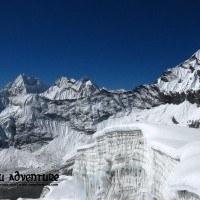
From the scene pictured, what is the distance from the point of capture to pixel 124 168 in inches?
1698

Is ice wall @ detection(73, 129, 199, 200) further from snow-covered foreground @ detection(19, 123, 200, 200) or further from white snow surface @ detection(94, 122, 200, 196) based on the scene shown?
white snow surface @ detection(94, 122, 200, 196)

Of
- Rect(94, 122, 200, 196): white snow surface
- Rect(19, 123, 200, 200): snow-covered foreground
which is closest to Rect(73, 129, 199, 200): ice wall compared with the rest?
Rect(19, 123, 200, 200): snow-covered foreground

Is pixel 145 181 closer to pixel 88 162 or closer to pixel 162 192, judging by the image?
pixel 162 192

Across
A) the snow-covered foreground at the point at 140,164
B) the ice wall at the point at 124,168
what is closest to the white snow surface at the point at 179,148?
the snow-covered foreground at the point at 140,164

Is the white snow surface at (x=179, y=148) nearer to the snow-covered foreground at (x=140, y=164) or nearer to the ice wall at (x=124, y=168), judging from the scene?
the snow-covered foreground at (x=140, y=164)

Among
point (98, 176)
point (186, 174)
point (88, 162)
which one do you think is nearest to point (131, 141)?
point (98, 176)

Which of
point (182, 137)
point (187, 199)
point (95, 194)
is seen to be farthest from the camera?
point (95, 194)

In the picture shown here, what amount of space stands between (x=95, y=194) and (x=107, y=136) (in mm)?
7319

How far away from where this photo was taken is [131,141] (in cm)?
4234

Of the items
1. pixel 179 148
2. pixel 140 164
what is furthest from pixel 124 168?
pixel 179 148

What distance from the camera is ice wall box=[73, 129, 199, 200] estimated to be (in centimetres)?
3231

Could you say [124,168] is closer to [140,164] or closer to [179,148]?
[140,164]

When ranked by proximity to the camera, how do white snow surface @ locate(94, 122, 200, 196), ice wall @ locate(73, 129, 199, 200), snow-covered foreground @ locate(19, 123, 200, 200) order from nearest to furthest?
1. white snow surface @ locate(94, 122, 200, 196)
2. snow-covered foreground @ locate(19, 123, 200, 200)
3. ice wall @ locate(73, 129, 199, 200)

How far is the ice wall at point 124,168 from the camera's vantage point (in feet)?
106
